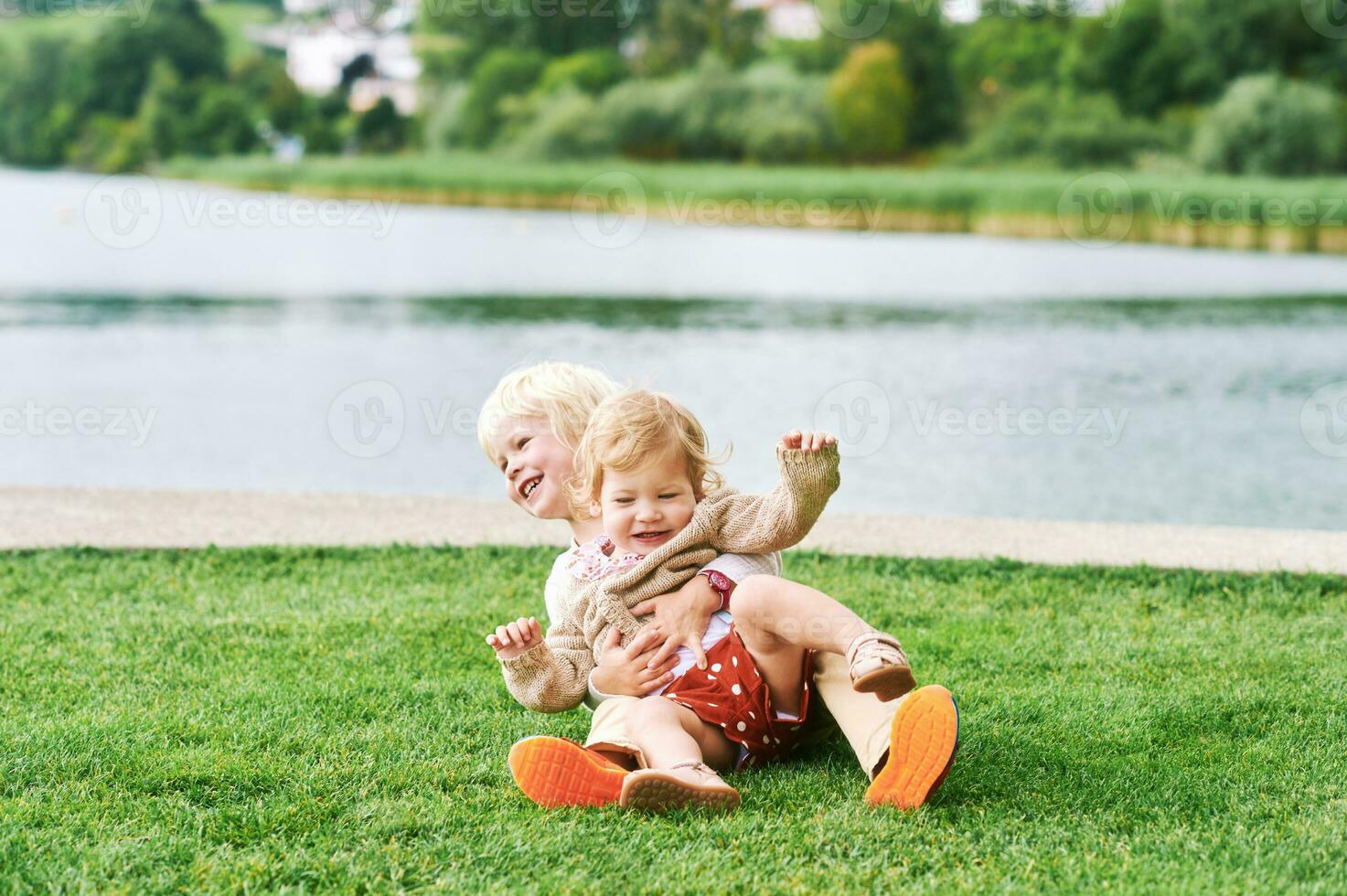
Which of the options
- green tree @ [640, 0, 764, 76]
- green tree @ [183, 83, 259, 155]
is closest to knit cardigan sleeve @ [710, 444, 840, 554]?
green tree @ [183, 83, 259, 155]

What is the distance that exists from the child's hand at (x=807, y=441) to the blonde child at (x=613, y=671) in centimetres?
32

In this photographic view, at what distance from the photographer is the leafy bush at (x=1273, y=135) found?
32.6 meters

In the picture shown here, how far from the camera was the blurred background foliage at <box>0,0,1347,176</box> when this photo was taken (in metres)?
34.4

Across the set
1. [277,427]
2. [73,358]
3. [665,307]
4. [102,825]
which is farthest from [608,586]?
[665,307]

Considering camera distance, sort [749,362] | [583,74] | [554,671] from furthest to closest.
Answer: [583,74]
[749,362]
[554,671]

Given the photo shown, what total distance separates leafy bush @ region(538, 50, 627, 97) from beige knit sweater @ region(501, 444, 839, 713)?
35.1 meters
